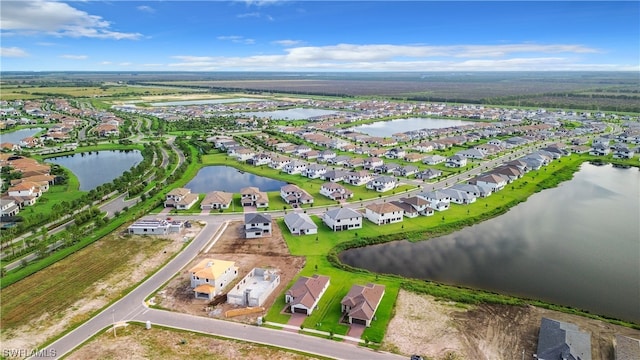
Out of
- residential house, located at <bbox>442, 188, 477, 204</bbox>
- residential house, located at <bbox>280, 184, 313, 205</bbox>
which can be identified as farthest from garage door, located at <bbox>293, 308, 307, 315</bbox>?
residential house, located at <bbox>442, 188, 477, 204</bbox>

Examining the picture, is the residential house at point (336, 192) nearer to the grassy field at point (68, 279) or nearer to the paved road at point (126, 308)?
the paved road at point (126, 308)

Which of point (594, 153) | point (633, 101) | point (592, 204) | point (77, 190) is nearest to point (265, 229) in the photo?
point (77, 190)

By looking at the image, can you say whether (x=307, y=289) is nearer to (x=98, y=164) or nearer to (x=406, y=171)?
(x=406, y=171)

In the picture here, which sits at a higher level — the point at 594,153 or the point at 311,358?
the point at 594,153

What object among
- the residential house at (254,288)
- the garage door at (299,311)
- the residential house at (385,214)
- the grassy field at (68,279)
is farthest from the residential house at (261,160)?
the garage door at (299,311)

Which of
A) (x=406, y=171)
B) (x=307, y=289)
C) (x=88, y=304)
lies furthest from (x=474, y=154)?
(x=88, y=304)

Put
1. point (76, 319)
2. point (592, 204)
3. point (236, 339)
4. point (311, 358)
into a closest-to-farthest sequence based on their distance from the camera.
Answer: point (311, 358) < point (236, 339) < point (76, 319) < point (592, 204)

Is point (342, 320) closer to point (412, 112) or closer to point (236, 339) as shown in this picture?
point (236, 339)
